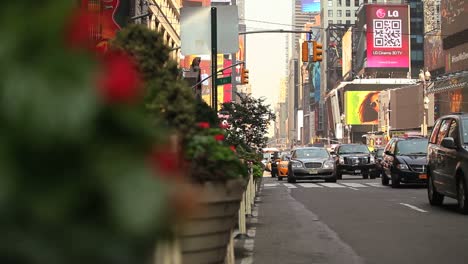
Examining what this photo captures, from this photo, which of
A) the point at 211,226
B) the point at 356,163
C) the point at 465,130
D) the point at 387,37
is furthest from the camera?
the point at 387,37

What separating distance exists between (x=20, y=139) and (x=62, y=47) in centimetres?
17

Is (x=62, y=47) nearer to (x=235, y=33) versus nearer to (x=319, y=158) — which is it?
(x=235, y=33)

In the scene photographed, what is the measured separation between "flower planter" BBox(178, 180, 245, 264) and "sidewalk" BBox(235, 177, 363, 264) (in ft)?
13.4

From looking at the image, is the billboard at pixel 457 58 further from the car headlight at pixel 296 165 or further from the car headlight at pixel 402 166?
the car headlight at pixel 402 166

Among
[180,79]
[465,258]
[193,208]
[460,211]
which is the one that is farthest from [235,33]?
[193,208]

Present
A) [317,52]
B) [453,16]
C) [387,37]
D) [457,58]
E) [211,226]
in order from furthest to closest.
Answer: [387,37]
[453,16]
[457,58]
[317,52]
[211,226]

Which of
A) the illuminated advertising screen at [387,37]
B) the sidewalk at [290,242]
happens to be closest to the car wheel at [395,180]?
the sidewalk at [290,242]

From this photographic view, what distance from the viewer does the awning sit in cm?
8625

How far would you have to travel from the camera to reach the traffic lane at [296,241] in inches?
311

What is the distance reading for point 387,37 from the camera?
146 metres

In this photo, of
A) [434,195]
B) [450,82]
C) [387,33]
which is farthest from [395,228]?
[387,33]

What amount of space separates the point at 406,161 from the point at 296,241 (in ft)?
43.2

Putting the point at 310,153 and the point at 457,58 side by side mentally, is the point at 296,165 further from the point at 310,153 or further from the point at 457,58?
the point at 457,58

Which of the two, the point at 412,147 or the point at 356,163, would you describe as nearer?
the point at 412,147
